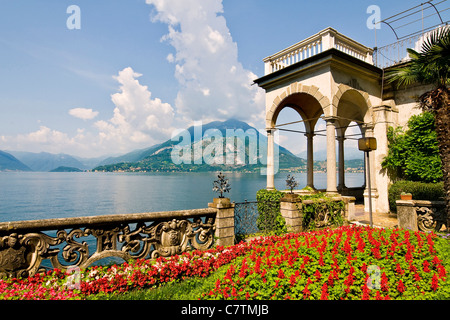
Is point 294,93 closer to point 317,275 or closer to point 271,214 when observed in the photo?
point 271,214

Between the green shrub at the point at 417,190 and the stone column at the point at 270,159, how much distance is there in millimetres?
6388

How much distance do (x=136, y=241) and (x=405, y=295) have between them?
216 inches

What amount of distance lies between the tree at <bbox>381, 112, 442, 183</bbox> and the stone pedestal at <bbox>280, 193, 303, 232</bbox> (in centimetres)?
755

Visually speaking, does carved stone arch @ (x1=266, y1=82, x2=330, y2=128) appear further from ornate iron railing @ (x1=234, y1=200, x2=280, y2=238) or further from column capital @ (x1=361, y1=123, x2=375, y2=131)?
ornate iron railing @ (x1=234, y1=200, x2=280, y2=238)

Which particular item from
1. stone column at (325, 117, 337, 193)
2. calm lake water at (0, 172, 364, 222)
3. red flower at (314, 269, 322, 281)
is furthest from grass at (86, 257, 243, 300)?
calm lake water at (0, 172, 364, 222)

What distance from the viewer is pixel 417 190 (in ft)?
39.5

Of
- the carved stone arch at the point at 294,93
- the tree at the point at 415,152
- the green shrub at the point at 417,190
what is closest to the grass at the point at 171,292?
the carved stone arch at the point at 294,93

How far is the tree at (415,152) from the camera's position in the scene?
39.9ft

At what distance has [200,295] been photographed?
430 cm

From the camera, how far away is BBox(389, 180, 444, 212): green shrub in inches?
452

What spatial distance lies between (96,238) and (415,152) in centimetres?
1481

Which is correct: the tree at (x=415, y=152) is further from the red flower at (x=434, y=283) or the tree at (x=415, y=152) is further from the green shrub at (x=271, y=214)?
the red flower at (x=434, y=283)

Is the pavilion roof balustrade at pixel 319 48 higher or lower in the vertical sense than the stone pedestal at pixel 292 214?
higher
